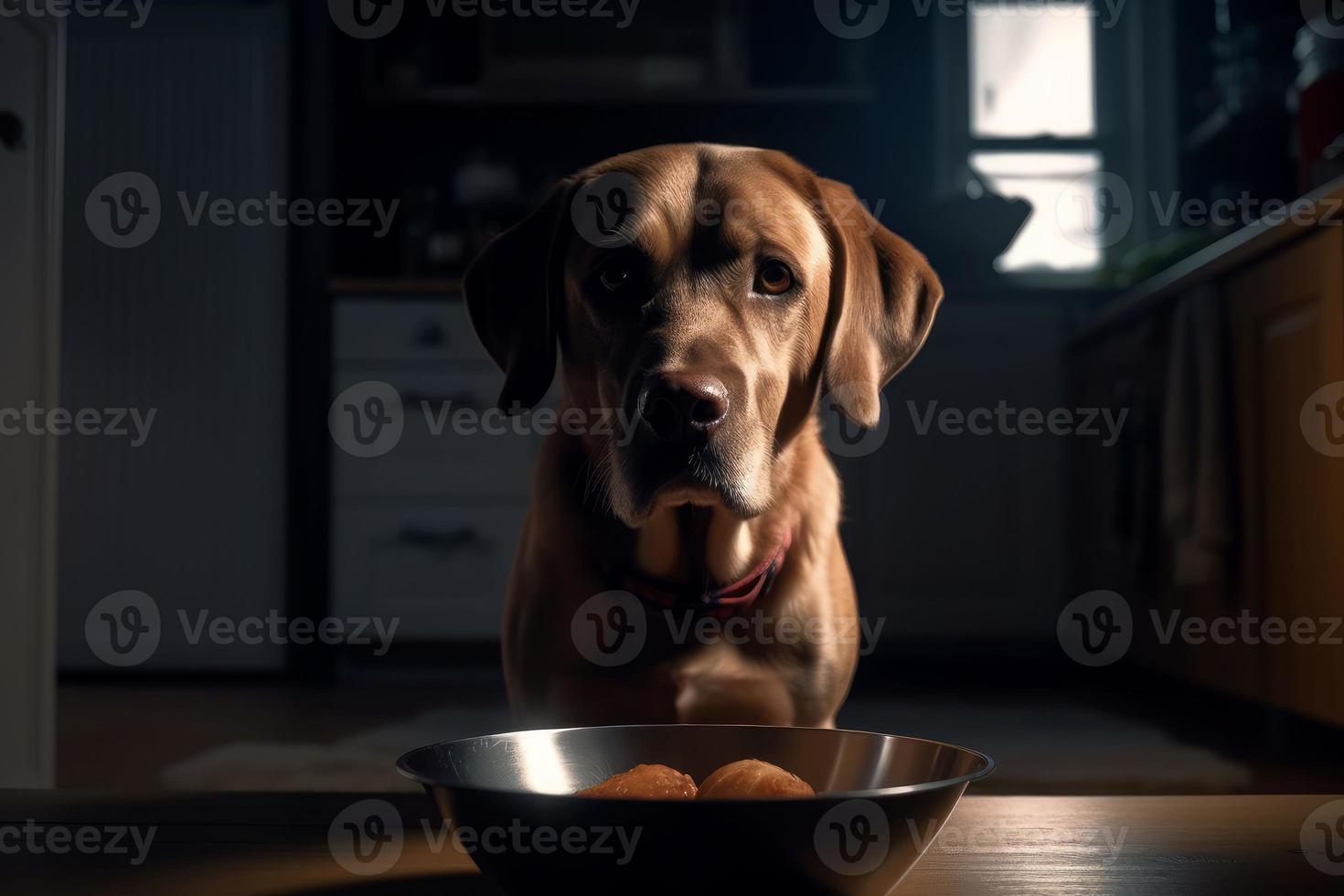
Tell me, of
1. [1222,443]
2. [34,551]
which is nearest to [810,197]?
[34,551]

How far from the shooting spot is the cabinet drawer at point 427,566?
3.77m

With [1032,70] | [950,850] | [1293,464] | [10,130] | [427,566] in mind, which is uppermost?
[1032,70]

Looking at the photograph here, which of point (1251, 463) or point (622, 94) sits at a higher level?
point (622, 94)

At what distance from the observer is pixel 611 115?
4.77 meters

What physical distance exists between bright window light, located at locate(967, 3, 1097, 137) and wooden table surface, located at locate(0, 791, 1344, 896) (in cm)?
459

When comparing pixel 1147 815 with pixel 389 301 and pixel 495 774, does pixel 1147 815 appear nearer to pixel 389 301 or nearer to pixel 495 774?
pixel 495 774

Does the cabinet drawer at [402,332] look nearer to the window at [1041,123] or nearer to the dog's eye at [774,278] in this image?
the window at [1041,123]

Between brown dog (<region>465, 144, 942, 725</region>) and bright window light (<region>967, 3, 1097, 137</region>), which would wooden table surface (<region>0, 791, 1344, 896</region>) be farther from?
bright window light (<region>967, 3, 1097, 137</region>)

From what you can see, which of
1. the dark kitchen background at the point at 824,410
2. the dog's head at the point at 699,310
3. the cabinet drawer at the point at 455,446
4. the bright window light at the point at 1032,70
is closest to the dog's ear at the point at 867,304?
the dog's head at the point at 699,310

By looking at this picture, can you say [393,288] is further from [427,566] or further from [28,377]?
[28,377]

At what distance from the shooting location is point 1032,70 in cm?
487

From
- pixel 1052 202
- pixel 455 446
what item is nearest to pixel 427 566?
pixel 455 446

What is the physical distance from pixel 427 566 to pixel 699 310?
2.68 meters

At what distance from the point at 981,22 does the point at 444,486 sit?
117 inches
